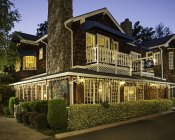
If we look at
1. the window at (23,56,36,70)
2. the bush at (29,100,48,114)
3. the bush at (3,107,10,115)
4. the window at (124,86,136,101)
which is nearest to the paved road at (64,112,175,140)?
the bush at (29,100,48,114)

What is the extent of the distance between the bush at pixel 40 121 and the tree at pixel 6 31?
170 inches

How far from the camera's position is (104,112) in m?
15.5

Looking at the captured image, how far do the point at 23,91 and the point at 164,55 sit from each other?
698 inches

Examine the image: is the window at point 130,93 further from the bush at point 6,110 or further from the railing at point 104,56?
the bush at point 6,110

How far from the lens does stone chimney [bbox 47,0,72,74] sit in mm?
18472

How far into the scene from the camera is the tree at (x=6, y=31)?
14266 mm

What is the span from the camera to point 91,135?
12367mm

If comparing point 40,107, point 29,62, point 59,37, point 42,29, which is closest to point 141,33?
point 42,29

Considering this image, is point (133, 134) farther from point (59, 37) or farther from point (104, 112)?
point (59, 37)

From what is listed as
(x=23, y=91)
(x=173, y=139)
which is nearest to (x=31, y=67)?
(x=23, y=91)

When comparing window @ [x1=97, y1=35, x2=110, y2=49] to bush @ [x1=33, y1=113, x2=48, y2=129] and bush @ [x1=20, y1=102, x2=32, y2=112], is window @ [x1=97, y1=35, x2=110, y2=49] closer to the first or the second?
bush @ [x1=20, y1=102, x2=32, y2=112]

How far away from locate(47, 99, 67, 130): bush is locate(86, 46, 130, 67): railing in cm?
557

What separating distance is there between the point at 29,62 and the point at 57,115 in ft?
44.2

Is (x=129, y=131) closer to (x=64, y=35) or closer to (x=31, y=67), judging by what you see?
(x=64, y=35)
